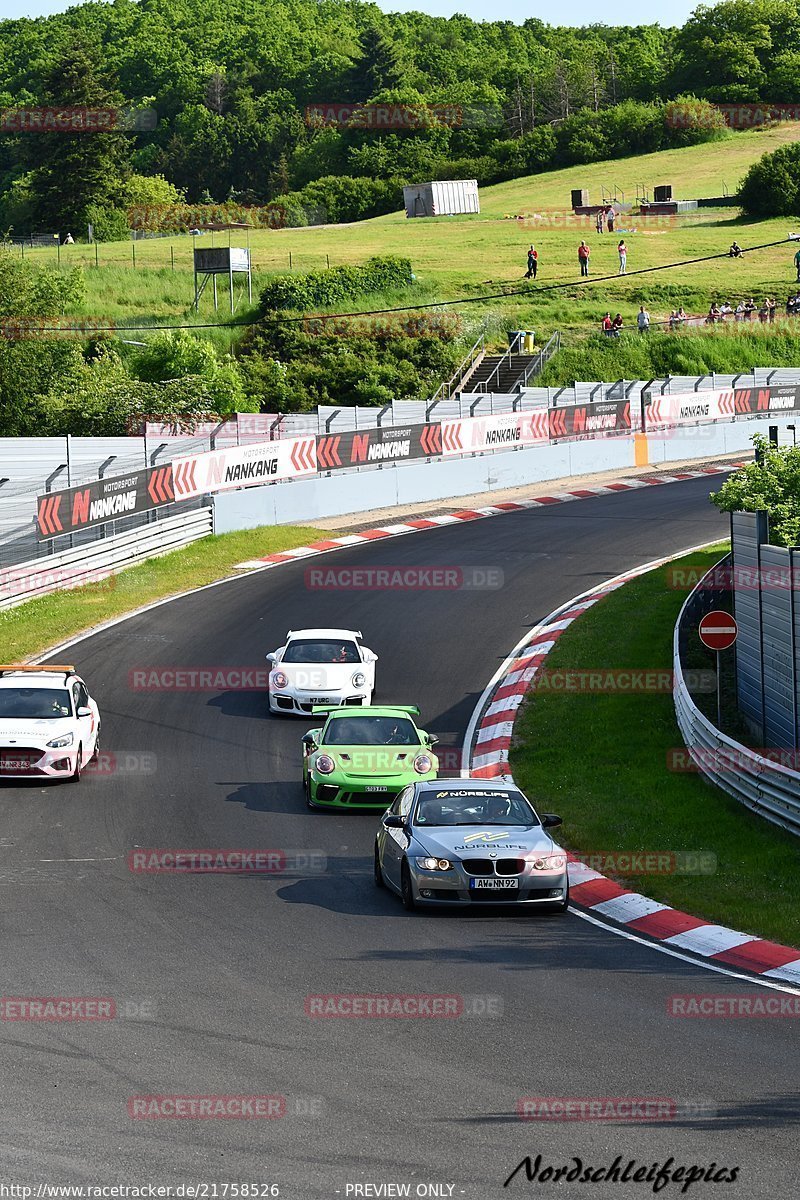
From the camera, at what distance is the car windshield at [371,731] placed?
1877 cm

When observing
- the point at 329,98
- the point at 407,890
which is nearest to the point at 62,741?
the point at 407,890

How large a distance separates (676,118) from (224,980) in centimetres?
14596

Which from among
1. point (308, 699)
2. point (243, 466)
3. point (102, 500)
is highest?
point (243, 466)

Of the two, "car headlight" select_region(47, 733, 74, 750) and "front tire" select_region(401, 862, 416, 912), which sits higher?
"car headlight" select_region(47, 733, 74, 750)

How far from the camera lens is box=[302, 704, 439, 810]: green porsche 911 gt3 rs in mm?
18141

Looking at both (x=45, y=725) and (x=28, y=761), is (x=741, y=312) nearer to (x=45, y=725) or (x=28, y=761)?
(x=45, y=725)

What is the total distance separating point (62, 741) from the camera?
1933 cm

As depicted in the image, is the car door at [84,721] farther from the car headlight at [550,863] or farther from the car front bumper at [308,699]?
the car headlight at [550,863]

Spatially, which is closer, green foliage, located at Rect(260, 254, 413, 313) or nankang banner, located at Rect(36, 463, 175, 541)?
nankang banner, located at Rect(36, 463, 175, 541)

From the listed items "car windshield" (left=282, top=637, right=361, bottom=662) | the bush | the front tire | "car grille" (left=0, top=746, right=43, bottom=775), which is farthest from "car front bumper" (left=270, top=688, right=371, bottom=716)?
the bush

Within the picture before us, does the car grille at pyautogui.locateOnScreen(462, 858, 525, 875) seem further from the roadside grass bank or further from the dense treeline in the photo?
A: the dense treeline

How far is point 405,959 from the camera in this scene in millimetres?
12188

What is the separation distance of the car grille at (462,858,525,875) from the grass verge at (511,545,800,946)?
172 centimetres

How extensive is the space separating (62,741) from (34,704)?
89cm
